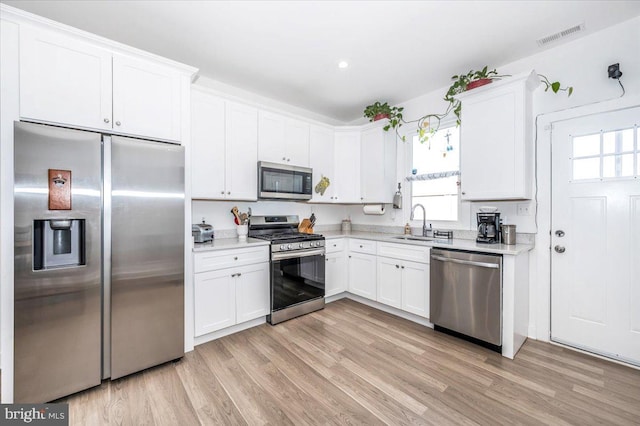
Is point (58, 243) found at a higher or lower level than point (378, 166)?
lower

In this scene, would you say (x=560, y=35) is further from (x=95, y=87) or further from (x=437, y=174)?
(x=95, y=87)

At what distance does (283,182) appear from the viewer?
3402 mm

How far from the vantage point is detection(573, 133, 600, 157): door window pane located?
7.86ft

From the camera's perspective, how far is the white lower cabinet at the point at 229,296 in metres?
2.56

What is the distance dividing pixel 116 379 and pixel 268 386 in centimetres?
118

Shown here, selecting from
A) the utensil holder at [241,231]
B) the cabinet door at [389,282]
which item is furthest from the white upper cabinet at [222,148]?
the cabinet door at [389,282]

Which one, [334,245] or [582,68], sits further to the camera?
[334,245]

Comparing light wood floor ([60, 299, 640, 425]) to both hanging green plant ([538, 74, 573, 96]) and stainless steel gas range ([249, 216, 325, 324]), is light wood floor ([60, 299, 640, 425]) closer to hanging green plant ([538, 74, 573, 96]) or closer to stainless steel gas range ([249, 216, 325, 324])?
stainless steel gas range ([249, 216, 325, 324])

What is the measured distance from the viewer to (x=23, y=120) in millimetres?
1778

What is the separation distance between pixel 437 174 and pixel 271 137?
2.18 m

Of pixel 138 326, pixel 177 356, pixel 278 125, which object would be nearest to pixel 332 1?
pixel 278 125

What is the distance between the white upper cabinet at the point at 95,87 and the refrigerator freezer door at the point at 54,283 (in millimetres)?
177

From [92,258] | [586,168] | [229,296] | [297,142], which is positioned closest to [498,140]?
[586,168]

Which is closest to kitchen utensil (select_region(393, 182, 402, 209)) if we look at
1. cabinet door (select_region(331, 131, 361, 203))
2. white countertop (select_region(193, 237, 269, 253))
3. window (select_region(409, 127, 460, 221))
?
window (select_region(409, 127, 460, 221))
